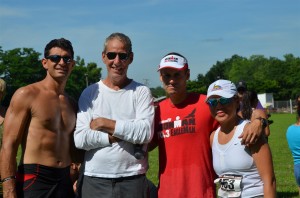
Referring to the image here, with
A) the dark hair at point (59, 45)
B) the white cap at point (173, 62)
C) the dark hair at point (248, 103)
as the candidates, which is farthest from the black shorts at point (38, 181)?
the dark hair at point (248, 103)

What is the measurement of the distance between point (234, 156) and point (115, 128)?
1197 millimetres

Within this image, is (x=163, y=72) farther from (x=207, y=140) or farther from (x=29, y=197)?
(x=29, y=197)

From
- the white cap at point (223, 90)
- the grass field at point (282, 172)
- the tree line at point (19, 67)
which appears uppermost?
the tree line at point (19, 67)

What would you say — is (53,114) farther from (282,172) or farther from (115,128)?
(282,172)

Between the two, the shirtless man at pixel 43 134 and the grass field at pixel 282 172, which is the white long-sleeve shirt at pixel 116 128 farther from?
the grass field at pixel 282 172

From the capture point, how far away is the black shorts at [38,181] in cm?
498

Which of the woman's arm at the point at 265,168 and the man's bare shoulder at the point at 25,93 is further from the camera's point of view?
the man's bare shoulder at the point at 25,93

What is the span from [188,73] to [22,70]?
84753mm

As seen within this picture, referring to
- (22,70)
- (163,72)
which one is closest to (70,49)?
(163,72)

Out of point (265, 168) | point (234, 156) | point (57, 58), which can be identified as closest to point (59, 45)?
point (57, 58)

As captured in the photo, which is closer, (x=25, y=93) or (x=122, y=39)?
(x=25, y=93)

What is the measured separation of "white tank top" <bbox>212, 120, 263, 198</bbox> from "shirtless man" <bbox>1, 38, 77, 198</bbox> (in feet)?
5.58

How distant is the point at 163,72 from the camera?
523cm

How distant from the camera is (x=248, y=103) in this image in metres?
9.24
